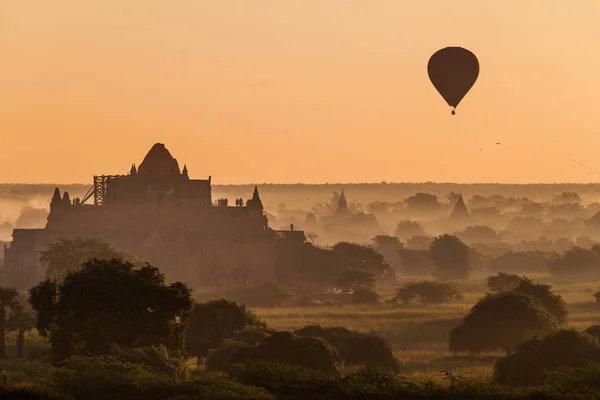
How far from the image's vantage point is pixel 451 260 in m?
153

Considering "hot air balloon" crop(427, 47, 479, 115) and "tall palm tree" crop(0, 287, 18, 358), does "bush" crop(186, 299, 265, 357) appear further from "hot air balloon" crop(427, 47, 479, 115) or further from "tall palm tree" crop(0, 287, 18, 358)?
"hot air balloon" crop(427, 47, 479, 115)

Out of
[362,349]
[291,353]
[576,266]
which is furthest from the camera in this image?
[576,266]

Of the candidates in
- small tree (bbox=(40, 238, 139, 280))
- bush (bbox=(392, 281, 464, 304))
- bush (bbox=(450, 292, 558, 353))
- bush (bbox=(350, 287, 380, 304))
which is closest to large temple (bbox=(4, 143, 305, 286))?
small tree (bbox=(40, 238, 139, 280))

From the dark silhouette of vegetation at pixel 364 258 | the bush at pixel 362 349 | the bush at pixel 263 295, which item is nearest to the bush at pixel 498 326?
the bush at pixel 362 349

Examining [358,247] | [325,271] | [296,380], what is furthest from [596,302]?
[296,380]

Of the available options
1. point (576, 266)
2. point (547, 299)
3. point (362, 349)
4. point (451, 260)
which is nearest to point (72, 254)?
point (547, 299)

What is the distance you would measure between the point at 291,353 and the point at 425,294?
185ft

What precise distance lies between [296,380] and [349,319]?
49194 millimetres

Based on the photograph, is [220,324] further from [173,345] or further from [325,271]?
[325,271]

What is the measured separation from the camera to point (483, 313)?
7319 cm

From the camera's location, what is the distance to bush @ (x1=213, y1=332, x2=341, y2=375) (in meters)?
54.5

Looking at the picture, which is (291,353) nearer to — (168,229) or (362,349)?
(362,349)

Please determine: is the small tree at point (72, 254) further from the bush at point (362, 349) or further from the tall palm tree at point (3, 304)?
the bush at point (362, 349)

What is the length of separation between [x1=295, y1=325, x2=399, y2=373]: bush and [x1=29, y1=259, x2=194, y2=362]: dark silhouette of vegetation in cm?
1172
